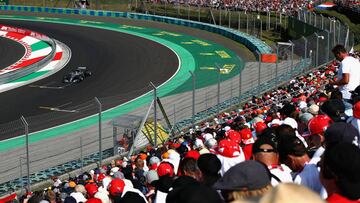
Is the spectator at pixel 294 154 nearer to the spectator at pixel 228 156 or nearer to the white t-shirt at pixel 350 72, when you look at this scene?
the spectator at pixel 228 156

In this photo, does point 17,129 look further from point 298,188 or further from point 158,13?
point 158,13

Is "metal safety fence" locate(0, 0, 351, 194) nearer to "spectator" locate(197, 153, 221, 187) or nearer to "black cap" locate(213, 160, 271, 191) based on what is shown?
"spectator" locate(197, 153, 221, 187)

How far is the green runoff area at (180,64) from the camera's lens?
20.9 metres

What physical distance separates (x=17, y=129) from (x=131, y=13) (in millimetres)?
36646

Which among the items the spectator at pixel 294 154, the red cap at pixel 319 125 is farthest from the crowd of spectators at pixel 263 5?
the spectator at pixel 294 154

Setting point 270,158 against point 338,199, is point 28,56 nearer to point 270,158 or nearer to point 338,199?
point 270,158

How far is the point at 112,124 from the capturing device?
53.0 ft

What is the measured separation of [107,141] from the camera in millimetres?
18031

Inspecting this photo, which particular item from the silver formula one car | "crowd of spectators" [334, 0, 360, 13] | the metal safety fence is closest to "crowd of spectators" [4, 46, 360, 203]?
the metal safety fence

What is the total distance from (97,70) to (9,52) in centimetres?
846

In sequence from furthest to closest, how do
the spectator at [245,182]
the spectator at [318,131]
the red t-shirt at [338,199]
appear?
the spectator at [318,131]
the spectator at [245,182]
the red t-shirt at [338,199]

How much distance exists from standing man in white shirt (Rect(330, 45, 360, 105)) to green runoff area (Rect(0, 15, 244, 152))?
8.54 meters

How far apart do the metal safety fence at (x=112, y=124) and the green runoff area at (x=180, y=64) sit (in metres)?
0.12

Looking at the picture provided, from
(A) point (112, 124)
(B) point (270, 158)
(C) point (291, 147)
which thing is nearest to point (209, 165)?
(B) point (270, 158)
